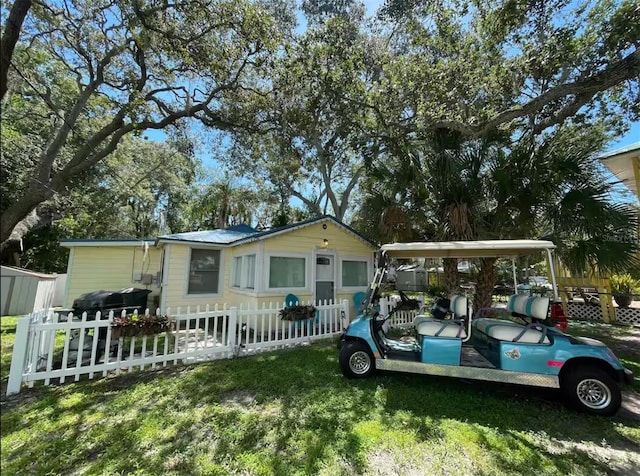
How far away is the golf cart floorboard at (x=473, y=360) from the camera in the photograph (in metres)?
3.96

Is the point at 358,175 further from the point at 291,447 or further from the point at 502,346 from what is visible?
the point at 291,447

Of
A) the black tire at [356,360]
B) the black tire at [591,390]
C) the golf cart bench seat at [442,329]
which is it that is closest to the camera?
the black tire at [591,390]

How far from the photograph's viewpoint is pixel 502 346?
3762 millimetres

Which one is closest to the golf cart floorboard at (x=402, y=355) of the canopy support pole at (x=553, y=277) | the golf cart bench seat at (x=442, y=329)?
the golf cart bench seat at (x=442, y=329)

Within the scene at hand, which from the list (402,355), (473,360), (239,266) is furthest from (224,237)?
(473,360)

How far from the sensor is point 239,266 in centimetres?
919

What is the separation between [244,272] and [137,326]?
4.08 meters

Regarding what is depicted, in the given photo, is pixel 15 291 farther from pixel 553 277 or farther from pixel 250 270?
pixel 250 270

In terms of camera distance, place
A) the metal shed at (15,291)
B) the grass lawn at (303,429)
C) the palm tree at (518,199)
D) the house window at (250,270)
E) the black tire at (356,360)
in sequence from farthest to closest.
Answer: the house window at (250,270) < the palm tree at (518,199) < the black tire at (356,360) < the grass lawn at (303,429) < the metal shed at (15,291)

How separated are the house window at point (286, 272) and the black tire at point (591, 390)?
6169 millimetres

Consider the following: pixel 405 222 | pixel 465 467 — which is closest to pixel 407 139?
pixel 405 222

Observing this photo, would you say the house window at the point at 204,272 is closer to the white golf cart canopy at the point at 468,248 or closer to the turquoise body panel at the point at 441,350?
the white golf cart canopy at the point at 468,248

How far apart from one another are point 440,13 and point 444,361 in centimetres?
902

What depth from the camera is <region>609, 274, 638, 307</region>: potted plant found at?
9.63m
